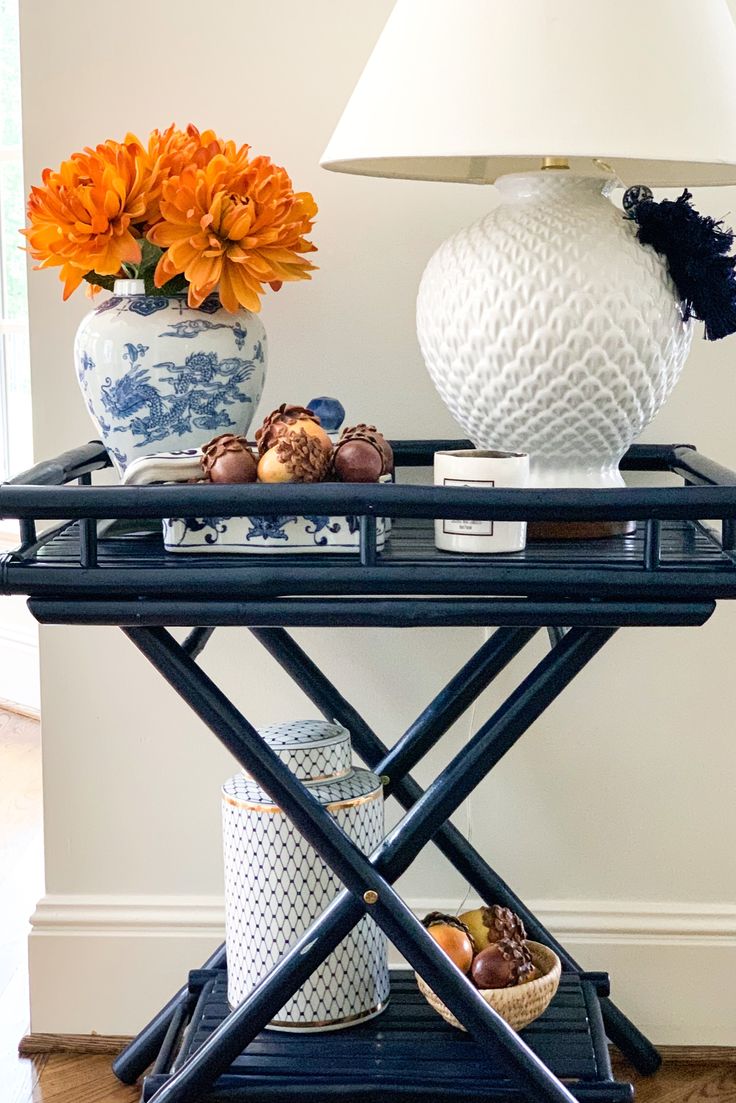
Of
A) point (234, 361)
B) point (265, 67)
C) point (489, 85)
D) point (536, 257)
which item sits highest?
point (265, 67)

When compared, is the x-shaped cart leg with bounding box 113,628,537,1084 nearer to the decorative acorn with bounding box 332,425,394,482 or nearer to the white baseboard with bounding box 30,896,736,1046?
the white baseboard with bounding box 30,896,736,1046

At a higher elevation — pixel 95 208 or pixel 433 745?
pixel 95 208

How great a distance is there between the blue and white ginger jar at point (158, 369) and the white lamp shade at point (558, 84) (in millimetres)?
252

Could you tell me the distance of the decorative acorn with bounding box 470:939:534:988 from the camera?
4.57ft

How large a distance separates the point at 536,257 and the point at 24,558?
54cm

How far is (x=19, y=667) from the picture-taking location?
130 inches

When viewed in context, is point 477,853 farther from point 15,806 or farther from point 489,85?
point 15,806

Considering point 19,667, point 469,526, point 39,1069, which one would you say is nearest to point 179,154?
point 469,526

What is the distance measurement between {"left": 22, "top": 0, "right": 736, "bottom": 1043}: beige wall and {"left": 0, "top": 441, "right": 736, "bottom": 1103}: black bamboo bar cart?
0.15 metres

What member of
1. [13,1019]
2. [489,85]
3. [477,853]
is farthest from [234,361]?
[13,1019]

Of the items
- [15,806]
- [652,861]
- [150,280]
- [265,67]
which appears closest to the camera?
[150,280]

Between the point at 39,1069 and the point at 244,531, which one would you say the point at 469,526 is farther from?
the point at 39,1069

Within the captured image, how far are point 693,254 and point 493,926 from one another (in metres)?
0.80

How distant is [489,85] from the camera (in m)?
1.09
